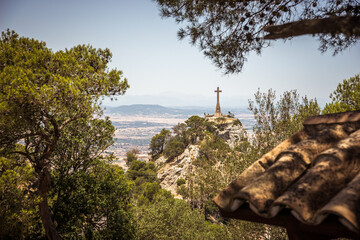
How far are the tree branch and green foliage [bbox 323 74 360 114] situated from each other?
14.6 meters

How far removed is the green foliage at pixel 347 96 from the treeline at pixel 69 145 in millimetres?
65

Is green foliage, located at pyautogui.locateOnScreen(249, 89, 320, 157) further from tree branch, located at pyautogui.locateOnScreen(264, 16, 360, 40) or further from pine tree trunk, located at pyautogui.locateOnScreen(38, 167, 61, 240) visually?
tree branch, located at pyautogui.locateOnScreen(264, 16, 360, 40)

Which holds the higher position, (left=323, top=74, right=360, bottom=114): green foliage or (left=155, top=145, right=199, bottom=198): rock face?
(left=323, top=74, right=360, bottom=114): green foliage

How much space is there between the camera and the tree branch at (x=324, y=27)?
2.88 metres

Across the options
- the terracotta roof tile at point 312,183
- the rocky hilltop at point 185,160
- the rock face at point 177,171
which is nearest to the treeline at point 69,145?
the terracotta roof tile at point 312,183

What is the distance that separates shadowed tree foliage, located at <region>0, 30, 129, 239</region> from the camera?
7778 millimetres

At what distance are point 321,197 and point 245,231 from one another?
41.3 feet

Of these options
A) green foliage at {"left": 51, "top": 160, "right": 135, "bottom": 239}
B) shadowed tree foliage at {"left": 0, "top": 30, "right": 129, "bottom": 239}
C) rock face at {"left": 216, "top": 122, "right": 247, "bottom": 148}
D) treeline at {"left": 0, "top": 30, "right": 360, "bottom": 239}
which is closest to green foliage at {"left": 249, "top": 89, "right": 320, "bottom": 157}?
treeline at {"left": 0, "top": 30, "right": 360, "bottom": 239}

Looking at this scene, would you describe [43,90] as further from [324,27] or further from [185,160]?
[185,160]

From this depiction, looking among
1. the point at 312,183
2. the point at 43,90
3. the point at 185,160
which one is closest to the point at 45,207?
the point at 43,90

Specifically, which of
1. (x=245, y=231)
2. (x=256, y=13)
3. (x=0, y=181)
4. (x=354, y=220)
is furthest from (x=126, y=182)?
(x=354, y=220)

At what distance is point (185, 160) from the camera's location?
5997 centimetres

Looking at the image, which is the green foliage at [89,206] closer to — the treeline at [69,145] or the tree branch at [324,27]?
the treeline at [69,145]

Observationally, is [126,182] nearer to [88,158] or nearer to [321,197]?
[88,158]
